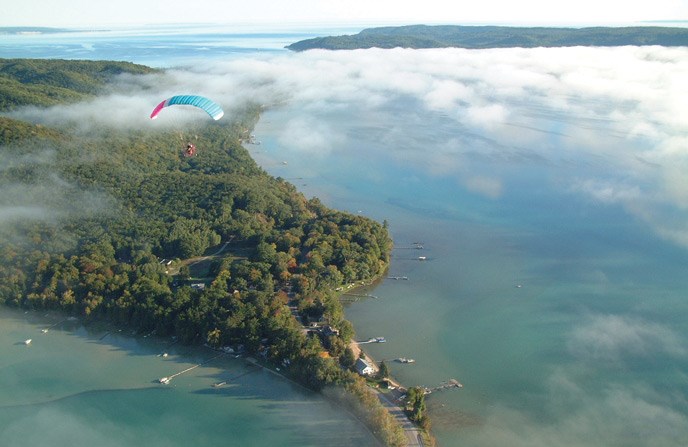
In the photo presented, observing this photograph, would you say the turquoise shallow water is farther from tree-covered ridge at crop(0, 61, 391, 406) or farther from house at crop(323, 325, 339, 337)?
house at crop(323, 325, 339, 337)

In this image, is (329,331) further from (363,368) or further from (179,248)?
(179,248)

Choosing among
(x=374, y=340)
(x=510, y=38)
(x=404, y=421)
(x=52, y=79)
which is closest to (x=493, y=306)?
(x=374, y=340)

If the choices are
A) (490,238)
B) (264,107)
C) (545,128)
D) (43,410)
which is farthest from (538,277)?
(264,107)

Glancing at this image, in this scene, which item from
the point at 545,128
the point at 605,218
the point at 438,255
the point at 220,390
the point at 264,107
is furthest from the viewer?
the point at 264,107

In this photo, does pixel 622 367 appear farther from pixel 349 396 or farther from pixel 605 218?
pixel 605 218

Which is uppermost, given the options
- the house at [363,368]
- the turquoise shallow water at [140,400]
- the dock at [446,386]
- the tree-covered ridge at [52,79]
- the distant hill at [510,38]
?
the distant hill at [510,38]

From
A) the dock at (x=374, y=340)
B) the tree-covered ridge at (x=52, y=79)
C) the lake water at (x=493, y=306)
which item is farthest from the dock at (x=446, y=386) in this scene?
the tree-covered ridge at (x=52, y=79)

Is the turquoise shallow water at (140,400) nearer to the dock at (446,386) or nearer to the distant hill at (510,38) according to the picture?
the dock at (446,386)
